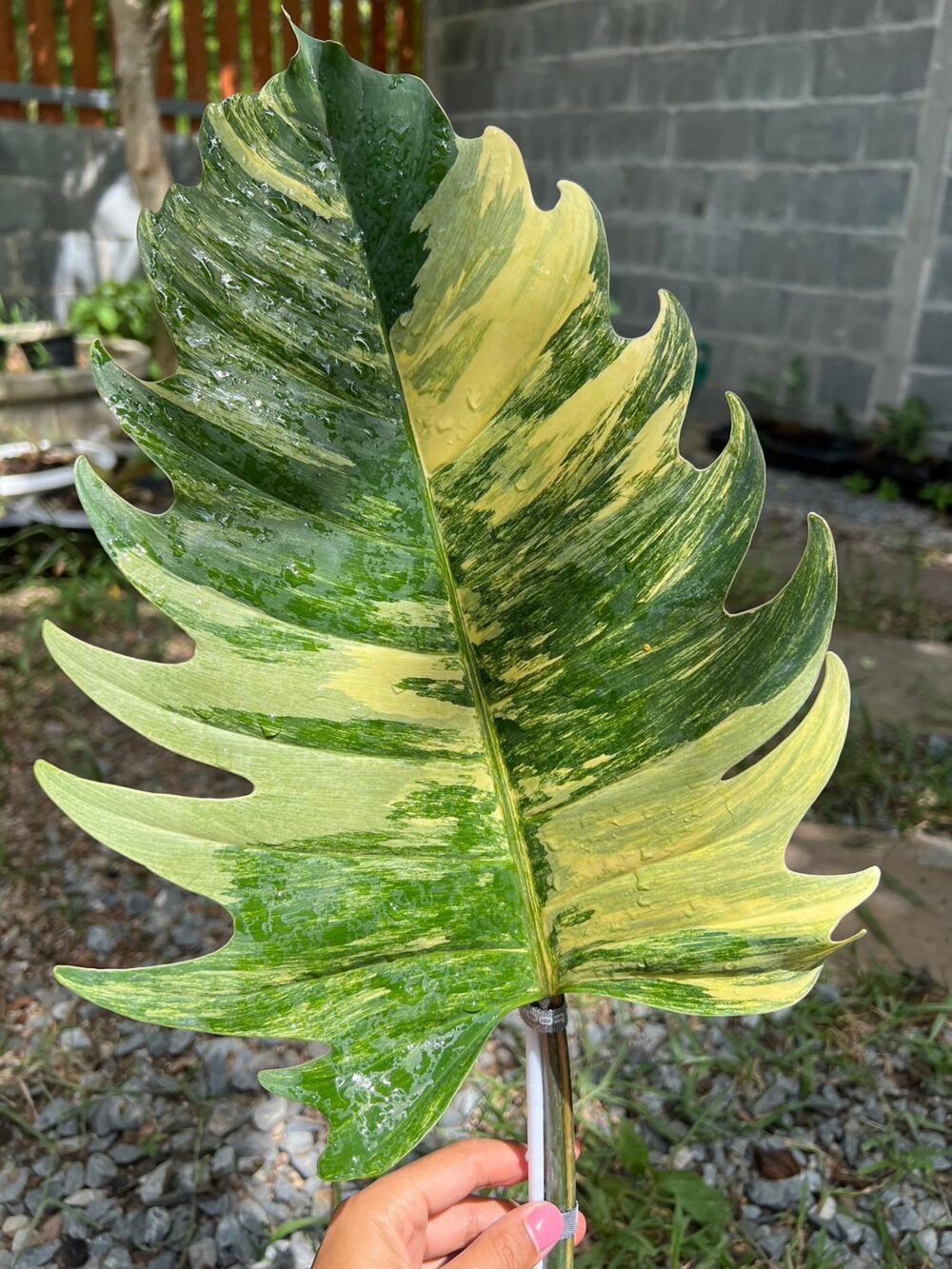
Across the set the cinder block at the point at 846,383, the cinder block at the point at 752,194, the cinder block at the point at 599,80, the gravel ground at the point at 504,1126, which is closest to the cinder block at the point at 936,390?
the cinder block at the point at 846,383

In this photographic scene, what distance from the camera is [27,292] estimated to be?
4391 mm

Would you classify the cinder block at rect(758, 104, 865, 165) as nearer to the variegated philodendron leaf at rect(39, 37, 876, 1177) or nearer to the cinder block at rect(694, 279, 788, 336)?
the cinder block at rect(694, 279, 788, 336)

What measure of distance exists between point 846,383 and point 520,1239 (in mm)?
4236

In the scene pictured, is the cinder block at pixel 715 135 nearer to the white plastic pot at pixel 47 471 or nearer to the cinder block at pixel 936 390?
the cinder block at pixel 936 390

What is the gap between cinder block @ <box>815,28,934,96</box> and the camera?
3627mm

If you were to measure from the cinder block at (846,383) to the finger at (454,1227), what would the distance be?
402 centimetres

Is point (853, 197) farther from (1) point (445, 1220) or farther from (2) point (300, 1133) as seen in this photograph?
(1) point (445, 1220)

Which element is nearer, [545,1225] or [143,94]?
[545,1225]

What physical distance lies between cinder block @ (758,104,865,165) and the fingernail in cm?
428

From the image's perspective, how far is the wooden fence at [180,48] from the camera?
4.25m

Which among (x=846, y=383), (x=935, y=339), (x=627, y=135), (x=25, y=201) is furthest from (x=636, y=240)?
(x=25, y=201)

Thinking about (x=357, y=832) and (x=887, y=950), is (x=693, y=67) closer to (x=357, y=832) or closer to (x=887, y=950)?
(x=887, y=950)

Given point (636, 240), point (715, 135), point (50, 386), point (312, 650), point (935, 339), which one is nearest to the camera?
point (312, 650)

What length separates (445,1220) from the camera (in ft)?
2.74
